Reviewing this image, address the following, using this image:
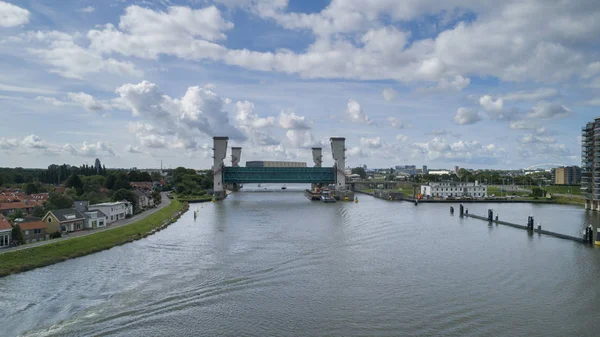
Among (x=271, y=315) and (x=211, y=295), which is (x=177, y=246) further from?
(x=271, y=315)

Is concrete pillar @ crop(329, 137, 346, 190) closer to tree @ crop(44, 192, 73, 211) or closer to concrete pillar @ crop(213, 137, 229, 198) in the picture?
concrete pillar @ crop(213, 137, 229, 198)

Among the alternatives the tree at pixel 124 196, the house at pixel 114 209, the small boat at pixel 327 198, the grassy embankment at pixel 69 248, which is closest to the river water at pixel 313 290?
the grassy embankment at pixel 69 248

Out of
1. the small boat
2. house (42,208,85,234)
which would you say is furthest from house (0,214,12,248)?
the small boat

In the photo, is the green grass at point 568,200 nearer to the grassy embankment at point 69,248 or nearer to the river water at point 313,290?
the river water at point 313,290

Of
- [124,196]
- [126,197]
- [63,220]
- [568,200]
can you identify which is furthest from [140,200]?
[568,200]

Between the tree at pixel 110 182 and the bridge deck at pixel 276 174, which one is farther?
the bridge deck at pixel 276 174

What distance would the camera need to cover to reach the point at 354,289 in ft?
29.3

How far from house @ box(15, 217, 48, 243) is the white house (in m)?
1.93

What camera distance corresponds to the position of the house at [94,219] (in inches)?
636

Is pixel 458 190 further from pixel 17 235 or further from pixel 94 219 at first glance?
pixel 17 235

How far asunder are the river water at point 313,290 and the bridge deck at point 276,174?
90.7ft

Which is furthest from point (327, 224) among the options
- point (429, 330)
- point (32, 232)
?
point (429, 330)

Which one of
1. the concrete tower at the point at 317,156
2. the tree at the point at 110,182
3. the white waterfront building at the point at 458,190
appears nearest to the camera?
the tree at the point at 110,182

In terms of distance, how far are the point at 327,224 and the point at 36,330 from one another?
14.4 m
